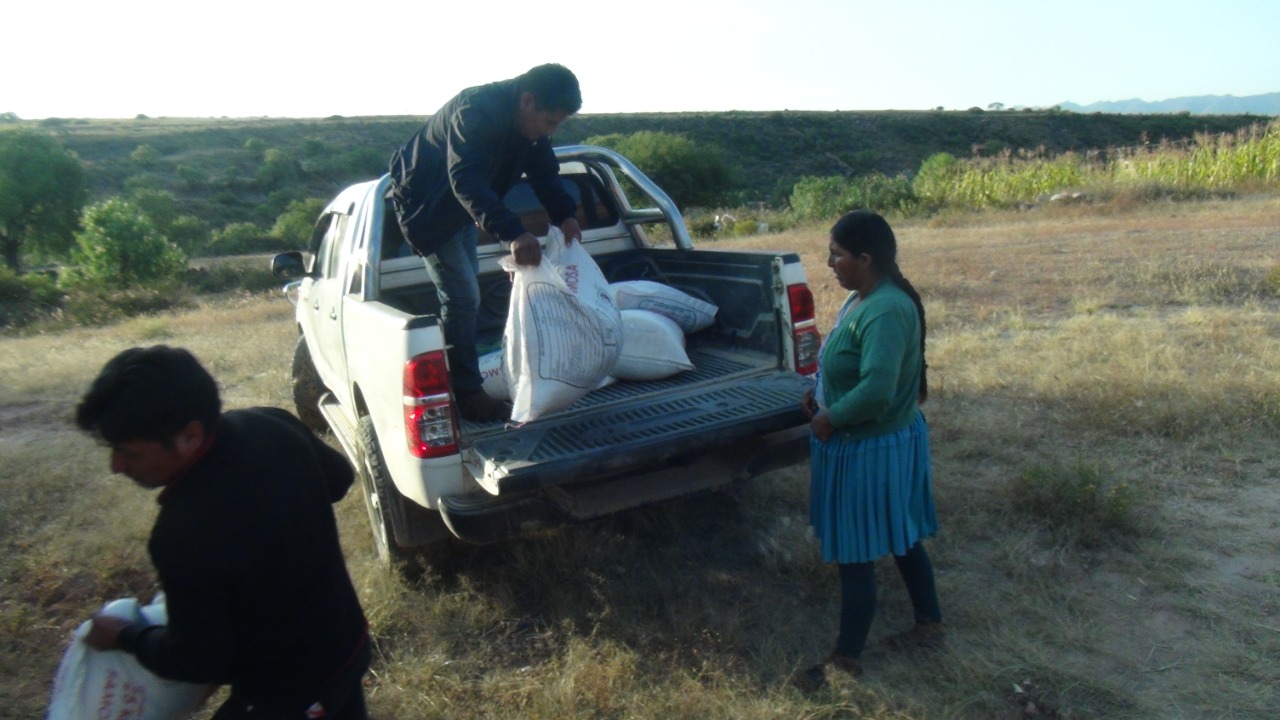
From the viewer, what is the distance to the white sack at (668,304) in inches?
187

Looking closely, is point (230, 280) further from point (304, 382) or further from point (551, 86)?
point (551, 86)

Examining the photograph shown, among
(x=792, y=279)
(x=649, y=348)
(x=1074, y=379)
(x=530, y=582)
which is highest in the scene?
(x=792, y=279)

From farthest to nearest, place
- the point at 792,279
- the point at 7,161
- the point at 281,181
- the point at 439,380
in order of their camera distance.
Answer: the point at 281,181 → the point at 7,161 → the point at 792,279 → the point at 439,380

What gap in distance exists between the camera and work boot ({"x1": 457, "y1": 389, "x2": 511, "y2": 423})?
4133mm

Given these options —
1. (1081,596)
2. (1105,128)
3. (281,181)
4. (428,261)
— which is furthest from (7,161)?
(1105,128)

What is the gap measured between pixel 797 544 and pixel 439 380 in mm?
1821

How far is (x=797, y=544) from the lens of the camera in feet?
14.2

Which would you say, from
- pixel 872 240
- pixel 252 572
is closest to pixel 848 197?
pixel 872 240

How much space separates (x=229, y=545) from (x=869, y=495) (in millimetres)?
2022

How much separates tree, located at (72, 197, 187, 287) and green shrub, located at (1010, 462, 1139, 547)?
67.5ft

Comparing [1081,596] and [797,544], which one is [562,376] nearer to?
[797,544]

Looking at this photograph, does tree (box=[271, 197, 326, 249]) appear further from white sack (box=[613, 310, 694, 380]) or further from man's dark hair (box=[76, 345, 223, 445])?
man's dark hair (box=[76, 345, 223, 445])

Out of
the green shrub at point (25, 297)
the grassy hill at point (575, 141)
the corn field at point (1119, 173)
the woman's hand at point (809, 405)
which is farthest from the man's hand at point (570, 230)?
the grassy hill at point (575, 141)

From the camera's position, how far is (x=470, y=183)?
396 centimetres
